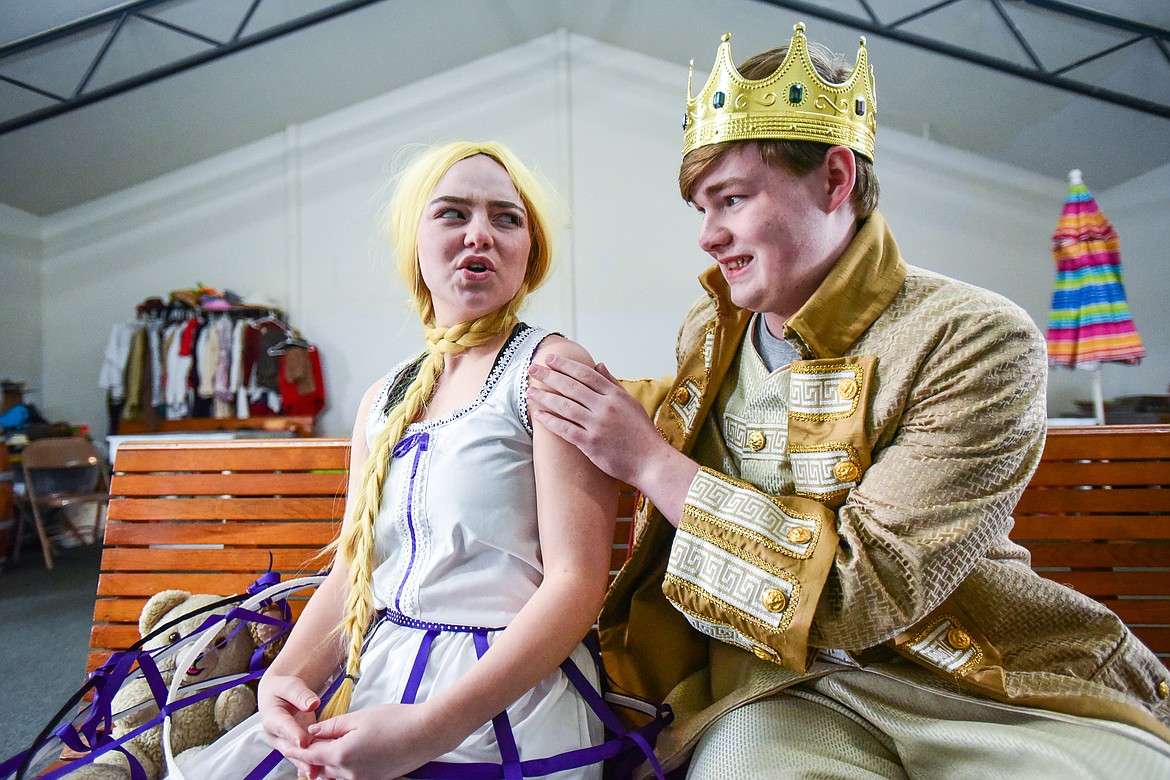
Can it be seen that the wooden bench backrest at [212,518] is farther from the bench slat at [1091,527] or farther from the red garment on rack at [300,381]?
A: the red garment on rack at [300,381]

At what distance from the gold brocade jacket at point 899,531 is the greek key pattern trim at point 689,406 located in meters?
0.13

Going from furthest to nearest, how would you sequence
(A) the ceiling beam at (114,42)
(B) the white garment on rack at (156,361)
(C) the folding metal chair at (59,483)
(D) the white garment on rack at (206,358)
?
1. (B) the white garment on rack at (156,361)
2. (D) the white garment on rack at (206,358)
3. (C) the folding metal chair at (59,483)
4. (A) the ceiling beam at (114,42)

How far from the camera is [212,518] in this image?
179 cm

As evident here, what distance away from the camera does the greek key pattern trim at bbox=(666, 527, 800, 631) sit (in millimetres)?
954

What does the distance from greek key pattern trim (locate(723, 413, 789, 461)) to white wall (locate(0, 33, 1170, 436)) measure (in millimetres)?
5576

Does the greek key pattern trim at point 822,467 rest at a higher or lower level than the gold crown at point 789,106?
lower

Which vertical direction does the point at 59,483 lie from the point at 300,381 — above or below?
below

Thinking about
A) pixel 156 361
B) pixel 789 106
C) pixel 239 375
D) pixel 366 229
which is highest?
pixel 366 229

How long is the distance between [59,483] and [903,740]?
22.0 ft

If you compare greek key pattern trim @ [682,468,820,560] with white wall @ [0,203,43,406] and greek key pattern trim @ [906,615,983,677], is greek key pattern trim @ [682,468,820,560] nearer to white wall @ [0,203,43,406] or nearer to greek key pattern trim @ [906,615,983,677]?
greek key pattern trim @ [906,615,983,677]

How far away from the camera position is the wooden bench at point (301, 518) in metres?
1.51

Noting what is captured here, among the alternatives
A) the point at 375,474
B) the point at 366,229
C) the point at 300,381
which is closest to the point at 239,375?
Result: the point at 300,381

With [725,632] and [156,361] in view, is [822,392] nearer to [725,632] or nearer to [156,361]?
[725,632]

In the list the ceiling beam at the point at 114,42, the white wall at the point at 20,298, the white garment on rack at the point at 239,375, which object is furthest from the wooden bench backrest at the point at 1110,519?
the white wall at the point at 20,298
